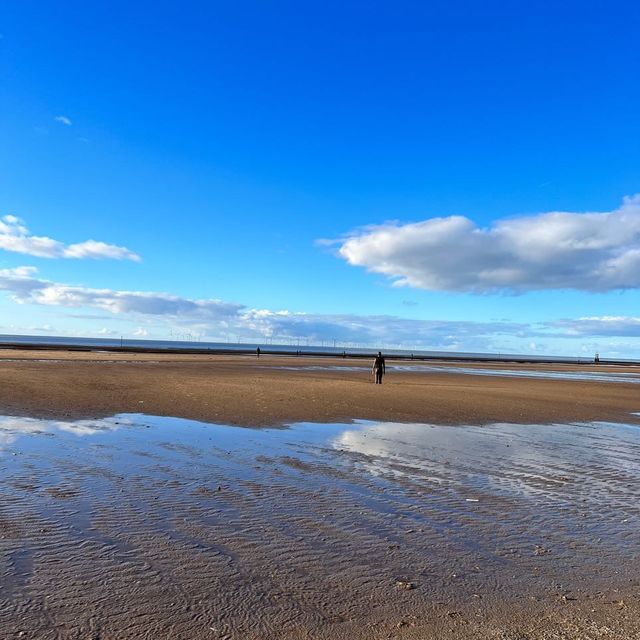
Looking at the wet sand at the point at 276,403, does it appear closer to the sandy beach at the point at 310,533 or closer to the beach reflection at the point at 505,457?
the beach reflection at the point at 505,457

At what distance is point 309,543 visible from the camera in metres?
6.74

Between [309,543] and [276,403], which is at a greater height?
[276,403]

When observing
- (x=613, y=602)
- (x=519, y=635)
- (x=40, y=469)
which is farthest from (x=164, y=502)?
(x=613, y=602)

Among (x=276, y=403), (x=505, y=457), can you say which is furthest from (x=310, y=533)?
(x=276, y=403)

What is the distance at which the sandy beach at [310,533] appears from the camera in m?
4.89

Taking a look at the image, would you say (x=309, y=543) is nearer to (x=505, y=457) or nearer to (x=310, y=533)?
(x=310, y=533)

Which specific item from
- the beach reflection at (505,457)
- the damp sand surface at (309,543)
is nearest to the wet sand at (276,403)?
the beach reflection at (505,457)

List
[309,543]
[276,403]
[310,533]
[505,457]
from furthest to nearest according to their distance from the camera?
[276,403], [505,457], [310,533], [309,543]

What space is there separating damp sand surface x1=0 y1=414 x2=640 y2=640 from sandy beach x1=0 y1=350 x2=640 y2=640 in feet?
0.09

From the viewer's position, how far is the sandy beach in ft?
16.0

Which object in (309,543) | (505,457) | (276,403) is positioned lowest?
(309,543)

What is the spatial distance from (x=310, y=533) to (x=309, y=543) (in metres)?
0.36

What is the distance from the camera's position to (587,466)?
12.1m

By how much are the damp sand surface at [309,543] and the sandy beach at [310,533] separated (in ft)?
0.09
